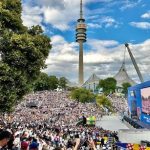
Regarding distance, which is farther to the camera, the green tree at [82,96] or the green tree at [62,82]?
the green tree at [62,82]

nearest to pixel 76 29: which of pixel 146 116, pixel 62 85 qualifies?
pixel 62 85

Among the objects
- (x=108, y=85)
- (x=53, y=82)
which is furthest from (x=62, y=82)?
(x=108, y=85)

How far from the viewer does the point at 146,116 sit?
37.3 m

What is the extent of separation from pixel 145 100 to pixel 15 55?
23.0 meters

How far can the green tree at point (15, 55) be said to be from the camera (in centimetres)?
1647

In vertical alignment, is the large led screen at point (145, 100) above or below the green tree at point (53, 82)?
below

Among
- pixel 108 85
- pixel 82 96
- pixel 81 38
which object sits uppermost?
pixel 81 38

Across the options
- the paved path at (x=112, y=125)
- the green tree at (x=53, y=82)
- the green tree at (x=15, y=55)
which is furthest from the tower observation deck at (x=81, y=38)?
the green tree at (x=15, y=55)

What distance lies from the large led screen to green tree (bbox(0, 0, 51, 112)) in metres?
19.4

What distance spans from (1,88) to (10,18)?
314 centimetres

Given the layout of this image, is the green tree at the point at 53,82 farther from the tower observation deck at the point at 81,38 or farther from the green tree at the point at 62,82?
the tower observation deck at the point at 81,38

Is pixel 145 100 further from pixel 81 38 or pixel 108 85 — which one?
pixel 81 38

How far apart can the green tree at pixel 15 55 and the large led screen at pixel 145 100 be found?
19.4 meters

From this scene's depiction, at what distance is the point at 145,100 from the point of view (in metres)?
37.5
